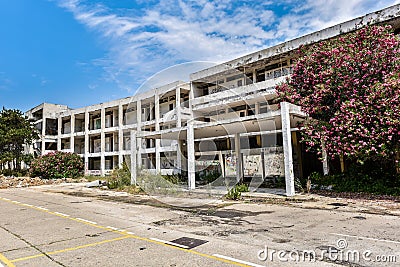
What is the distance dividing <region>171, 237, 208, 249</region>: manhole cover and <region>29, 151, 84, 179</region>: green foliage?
27981 millimetres

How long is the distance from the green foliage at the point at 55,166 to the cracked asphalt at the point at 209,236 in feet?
68.9

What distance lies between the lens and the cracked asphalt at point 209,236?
5.30 m

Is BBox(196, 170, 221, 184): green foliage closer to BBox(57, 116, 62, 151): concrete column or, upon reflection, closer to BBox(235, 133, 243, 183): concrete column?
A: BBox(235, 133, 243, 183): concrete column

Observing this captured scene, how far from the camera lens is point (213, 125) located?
16359 mm

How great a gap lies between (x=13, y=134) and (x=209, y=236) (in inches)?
1264

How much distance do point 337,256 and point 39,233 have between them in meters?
6.85

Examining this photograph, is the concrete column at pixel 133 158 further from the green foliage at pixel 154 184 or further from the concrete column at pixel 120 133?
the concrete column at pixel 120 133

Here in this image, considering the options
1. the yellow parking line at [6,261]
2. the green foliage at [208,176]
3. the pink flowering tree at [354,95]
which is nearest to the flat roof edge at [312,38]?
the pink flowering tree at [354,95]

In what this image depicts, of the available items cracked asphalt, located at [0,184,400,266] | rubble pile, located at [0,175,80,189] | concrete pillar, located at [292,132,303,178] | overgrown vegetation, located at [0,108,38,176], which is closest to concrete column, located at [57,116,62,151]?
overgrown vegetation, located at [0,108,38,176]

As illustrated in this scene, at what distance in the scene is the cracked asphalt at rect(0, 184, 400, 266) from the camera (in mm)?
5305

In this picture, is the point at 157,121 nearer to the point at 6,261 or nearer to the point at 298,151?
the point at 298,151

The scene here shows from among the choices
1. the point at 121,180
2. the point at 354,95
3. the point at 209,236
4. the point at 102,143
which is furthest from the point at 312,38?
the point at 102,143

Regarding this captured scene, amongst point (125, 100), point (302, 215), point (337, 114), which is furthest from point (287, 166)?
point (125, 100)

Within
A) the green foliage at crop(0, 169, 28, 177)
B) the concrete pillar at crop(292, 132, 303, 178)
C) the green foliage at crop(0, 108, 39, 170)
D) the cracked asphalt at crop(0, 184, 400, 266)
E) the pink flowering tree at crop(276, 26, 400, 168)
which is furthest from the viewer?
the green foliage at crop(0, 169, 28, 177)
